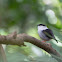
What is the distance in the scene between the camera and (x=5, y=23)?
3.48m

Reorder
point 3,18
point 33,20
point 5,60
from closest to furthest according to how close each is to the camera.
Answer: point 5,60, point 33,20, point 3,18

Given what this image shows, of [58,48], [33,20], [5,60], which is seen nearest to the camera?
[5,60]

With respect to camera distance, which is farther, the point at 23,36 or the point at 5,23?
the point at 5,23

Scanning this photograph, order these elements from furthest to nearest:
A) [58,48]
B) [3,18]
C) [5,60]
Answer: [3,18]
[58,48]
[5,60]

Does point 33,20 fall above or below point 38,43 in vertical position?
below

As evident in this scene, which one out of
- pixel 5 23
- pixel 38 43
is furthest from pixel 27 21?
pixel 38 43

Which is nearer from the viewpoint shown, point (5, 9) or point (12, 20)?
point (12, 20)

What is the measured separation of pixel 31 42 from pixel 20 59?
16 cm

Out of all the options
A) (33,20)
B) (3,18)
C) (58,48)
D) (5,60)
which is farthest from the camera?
(3,18)

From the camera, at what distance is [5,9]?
375cm

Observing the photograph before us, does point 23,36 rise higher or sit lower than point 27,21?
higher

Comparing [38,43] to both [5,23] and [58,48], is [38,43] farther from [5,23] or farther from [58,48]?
[5,23]

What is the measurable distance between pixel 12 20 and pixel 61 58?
2.98m

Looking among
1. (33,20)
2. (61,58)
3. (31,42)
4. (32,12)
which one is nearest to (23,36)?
(31,42)
